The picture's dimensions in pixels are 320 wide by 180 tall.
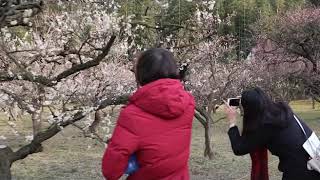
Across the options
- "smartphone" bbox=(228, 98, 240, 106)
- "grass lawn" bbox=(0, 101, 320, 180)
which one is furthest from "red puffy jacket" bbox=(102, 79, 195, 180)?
"grass lawn" bbox=(0, 101, 320, 180)

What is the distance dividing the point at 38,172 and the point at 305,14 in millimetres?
12314

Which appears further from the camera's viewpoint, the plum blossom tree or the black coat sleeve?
the plum blossom tree

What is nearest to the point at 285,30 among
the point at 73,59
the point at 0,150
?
the point at 73,59

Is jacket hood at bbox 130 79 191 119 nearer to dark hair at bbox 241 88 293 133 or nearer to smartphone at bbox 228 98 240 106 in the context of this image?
dark hair at bbox 241 88 293 133

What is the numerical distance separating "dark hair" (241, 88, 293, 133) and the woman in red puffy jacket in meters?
0.78

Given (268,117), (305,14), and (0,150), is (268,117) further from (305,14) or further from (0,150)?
(305,14)

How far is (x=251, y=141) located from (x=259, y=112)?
0.63 feet

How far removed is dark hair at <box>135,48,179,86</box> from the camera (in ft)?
8.14

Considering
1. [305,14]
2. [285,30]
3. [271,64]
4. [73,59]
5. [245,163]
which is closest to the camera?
[73,59]

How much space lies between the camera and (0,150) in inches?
195

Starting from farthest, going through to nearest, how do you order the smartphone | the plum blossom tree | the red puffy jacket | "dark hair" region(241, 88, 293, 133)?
1. the plum blossom tree
2. the smartphone
3. "dark hair" region(241, 88, 293, 133)
4. the red puffy jacket

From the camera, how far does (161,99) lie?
95.0 inches

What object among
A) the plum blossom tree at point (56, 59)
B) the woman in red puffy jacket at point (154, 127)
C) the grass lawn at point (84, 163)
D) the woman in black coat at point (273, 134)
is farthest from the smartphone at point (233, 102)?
the grass lawn at point (84, 163)

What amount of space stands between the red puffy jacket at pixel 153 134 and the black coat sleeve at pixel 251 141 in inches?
31.1
